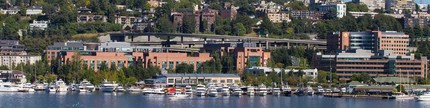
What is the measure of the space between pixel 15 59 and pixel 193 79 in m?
19.7

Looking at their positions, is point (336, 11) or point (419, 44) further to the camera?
point (336, 11)

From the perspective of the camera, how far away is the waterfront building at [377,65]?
106750 millimetres

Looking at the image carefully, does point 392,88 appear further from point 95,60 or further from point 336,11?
point 336,11

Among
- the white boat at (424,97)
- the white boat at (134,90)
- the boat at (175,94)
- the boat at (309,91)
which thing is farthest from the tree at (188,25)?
the white boat at (424,97)

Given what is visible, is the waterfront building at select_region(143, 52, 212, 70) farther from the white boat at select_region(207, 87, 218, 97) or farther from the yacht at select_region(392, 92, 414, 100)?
the yacht at select_region(392, 92, 414, 100)

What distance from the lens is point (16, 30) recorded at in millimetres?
127000

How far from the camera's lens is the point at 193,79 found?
10169 cm

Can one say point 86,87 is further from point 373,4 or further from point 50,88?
point 373,4

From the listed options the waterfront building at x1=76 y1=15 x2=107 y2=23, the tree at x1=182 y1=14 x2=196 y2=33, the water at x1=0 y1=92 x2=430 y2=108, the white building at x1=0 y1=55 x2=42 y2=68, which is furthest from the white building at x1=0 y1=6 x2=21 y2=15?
the water at x1=0 y1=92 x2=430 y2=108

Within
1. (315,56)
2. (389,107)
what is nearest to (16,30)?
(315,56)

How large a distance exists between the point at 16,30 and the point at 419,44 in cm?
3660

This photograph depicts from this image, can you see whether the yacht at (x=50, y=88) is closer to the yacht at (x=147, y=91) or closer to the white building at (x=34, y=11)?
the yacht at (x=147, y=91)

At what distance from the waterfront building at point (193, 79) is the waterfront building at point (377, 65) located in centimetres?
919

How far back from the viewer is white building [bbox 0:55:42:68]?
11331 centimetres
